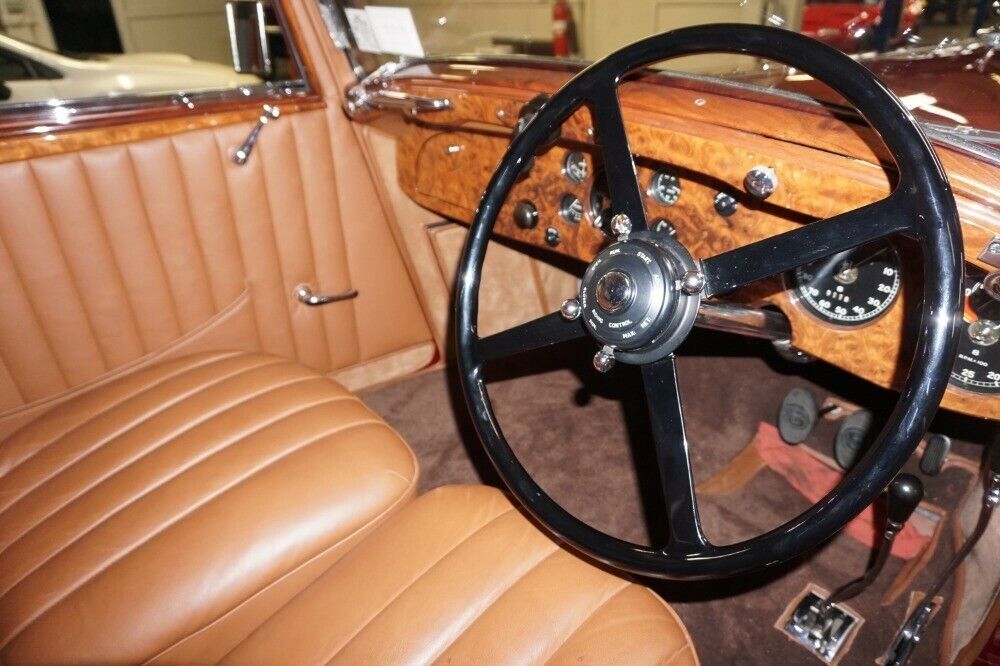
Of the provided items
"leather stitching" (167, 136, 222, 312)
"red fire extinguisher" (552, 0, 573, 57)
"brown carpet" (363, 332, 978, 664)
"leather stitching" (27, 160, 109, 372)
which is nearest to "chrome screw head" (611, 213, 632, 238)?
"brown carpet" (363, 332, 978, 664)

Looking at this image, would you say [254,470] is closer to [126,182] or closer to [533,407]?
[126,182]

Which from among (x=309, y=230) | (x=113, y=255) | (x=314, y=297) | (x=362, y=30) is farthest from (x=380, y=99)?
(x=113, y=255)

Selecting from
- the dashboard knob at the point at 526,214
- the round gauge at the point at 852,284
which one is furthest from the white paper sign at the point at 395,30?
the round gauge at the point at 852,284

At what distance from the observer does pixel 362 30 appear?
167 cm

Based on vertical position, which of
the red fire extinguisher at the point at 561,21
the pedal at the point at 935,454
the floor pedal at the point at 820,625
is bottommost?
the floor pedal at the point at 820,625

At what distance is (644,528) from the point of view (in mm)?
1573

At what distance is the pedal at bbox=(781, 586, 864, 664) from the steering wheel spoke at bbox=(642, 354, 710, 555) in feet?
2.26

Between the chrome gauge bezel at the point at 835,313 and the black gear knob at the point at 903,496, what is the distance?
284 mm

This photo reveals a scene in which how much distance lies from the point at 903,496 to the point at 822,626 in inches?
15.9

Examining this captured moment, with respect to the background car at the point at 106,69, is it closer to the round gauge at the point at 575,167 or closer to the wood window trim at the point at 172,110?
the wood window trim at the point at 172,110

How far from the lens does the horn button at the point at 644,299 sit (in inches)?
34.1

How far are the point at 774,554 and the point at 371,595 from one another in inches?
21.9

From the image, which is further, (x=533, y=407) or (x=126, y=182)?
(x=533, y=407)

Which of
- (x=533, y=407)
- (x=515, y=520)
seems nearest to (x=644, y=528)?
(x=533, y=407)
